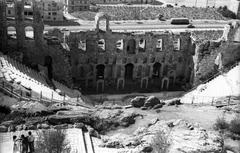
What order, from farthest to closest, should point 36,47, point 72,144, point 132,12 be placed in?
point 132,12, point 36,47, point 72,144

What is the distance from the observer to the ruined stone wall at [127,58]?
53062 millimetres

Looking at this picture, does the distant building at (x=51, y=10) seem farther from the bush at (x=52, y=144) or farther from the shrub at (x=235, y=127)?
the bush at (x=52, y=144)

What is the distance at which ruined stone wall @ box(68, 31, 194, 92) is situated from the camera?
53062 millimetres

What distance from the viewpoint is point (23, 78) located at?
3853 cm

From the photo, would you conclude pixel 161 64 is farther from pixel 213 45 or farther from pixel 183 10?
pixel 183 10

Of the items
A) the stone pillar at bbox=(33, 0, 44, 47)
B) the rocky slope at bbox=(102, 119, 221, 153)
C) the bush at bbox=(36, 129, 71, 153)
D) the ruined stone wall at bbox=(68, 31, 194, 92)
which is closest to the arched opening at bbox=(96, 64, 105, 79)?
the ruined stone wall at bbox=(68, 31, 194, 92)

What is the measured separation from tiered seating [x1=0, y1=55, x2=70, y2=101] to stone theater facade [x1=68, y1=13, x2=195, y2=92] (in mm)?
10303

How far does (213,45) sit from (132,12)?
31.8 m

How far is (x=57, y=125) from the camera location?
27.0 meters

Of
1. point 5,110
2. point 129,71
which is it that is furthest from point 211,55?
point 5,110

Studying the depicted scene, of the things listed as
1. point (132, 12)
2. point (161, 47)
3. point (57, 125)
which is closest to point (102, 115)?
point (57, 125)

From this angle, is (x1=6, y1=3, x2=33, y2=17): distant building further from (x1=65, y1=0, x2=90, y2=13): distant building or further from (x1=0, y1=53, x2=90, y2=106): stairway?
(x1=0, y1=53, x2=90, y2=106): stairway

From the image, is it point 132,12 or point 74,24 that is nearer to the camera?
point 74,24

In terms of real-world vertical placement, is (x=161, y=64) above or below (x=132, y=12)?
below
